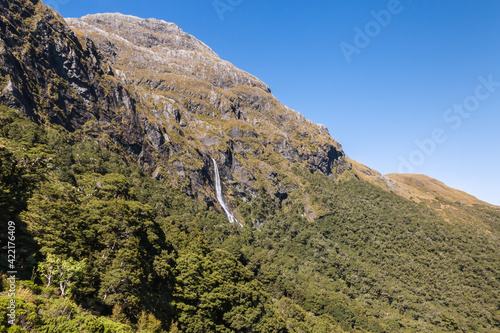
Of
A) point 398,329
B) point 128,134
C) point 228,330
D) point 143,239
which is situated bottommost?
point 398,329

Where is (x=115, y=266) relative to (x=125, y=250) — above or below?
below

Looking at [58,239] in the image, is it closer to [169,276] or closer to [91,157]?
[169,276]

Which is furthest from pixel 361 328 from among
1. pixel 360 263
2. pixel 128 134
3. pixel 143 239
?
pixel 128 134

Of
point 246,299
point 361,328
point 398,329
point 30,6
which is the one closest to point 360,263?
point 398,329

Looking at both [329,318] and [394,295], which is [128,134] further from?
[394,295]

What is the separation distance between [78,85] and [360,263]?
242 meters

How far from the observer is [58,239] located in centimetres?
3297

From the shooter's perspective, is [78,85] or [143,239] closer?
[143,239]

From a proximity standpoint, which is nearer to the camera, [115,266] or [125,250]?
[115,266]

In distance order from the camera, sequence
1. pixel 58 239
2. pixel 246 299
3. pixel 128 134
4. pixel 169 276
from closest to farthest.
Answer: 1. pixel 58 239
2. pixel 169 276
3. pixel 246 299
4. pixel 128 134

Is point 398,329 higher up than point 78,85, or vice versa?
point 78,85

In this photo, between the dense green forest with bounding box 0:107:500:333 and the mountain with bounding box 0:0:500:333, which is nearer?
the dense green forest with bounding box 0:107:500:333

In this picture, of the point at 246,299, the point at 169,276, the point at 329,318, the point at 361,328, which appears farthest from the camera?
the point at 361,328

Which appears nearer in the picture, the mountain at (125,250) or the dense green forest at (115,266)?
the dense green forest at (115,266)
